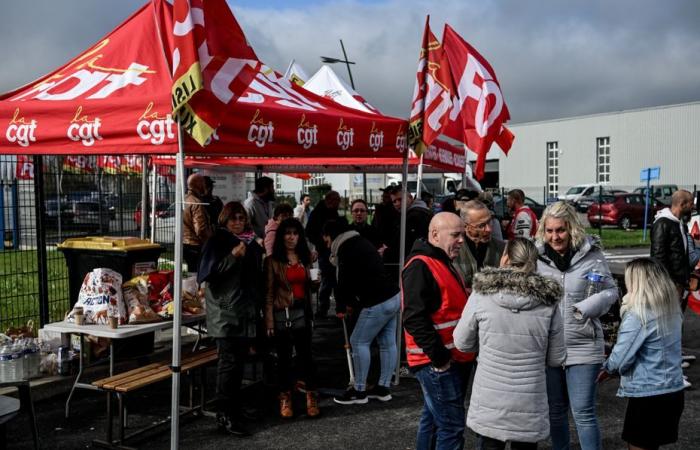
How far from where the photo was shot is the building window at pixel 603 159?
48594mm

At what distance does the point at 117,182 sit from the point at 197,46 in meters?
4.94

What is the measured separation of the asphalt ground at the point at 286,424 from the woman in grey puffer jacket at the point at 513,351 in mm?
1874

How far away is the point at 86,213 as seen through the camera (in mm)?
8406

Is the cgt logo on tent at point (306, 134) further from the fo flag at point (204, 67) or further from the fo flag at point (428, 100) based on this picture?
the fo flag at point (428, 100)

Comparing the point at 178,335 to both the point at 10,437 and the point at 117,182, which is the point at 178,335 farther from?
the point at 117,182

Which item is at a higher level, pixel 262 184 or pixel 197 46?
pixel 197 46

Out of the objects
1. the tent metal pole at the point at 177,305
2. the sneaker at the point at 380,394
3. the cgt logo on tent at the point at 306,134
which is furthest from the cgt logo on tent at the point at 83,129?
the sneaker at the point at 380,394

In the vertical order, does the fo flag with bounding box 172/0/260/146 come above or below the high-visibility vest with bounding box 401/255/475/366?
above

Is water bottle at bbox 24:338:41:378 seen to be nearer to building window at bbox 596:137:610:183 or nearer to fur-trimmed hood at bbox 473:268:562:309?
fur-trimmed hood at bbox 473:268:562:309

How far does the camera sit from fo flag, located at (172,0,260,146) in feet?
13.8

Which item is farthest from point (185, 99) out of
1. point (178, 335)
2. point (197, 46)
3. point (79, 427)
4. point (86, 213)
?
point (86, 213)

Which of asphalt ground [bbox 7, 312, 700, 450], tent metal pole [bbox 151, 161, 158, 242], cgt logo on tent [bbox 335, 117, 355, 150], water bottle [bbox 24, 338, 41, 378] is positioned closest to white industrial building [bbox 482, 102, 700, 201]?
tent metal pole [bbox 151, 161, 158, 242]

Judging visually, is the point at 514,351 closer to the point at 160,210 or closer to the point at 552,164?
the point at 160,210

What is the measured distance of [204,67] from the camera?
14.3ft
